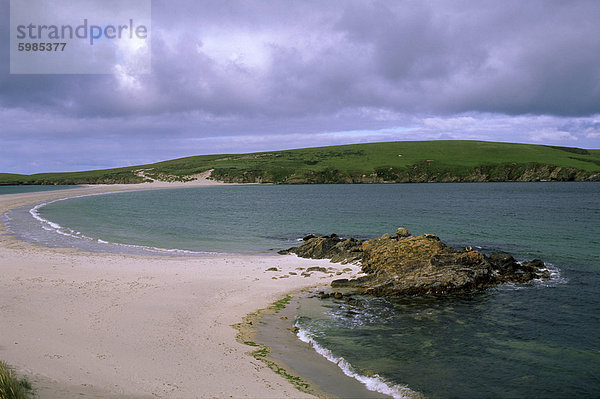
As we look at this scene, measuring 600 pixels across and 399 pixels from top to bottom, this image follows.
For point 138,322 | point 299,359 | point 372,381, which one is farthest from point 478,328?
point 138,322

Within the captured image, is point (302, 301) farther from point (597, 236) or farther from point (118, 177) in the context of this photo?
point (118, 177)

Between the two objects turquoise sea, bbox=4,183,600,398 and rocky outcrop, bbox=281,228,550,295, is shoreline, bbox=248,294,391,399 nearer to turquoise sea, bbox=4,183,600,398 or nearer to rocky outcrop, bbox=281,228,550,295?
turquoise sea, bbox=4,183,600,398

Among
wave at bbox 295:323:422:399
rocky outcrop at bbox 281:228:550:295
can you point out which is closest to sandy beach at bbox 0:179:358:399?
wave at bbox 295:323:422:399

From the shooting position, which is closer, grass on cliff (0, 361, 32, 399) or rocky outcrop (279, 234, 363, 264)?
grass on cliff (0, 361, 32, 399)

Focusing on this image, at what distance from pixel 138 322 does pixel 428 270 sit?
14046 mm

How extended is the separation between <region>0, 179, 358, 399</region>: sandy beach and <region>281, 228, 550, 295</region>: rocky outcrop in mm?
2247

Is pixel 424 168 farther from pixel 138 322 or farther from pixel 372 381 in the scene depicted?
pixel 372 381

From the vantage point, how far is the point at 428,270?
20453mm

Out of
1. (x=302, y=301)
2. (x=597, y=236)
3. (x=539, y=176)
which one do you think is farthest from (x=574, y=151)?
(x=302, y=301)

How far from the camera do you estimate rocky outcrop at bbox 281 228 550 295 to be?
19500mm

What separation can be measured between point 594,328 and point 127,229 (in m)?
41.0

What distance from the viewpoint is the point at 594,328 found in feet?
47.0

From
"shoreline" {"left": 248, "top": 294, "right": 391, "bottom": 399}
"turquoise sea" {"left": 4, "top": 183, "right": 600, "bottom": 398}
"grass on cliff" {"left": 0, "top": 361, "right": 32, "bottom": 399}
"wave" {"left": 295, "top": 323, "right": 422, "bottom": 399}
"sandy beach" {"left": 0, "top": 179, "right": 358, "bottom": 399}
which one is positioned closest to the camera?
"grass on cliff" {"left": 0, "top": 361, "right": 32, "bottom": 399}

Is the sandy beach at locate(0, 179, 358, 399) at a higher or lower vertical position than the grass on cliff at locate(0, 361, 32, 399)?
lower
